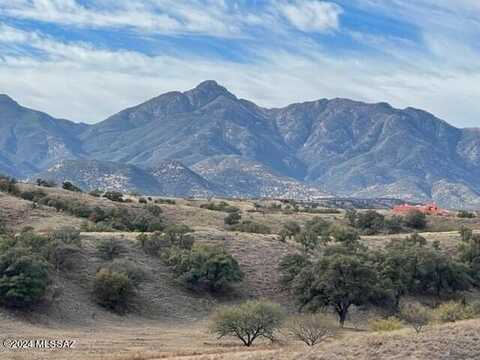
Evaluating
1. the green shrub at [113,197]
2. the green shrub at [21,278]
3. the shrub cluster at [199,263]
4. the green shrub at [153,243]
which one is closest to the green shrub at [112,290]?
the green shrub at [21,278]

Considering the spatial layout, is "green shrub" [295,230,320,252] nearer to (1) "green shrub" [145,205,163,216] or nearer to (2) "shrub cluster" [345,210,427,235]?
(1) "green shrub" [145,205,163,216]

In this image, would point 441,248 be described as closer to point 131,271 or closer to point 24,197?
point 131,271

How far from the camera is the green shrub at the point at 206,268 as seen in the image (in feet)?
218

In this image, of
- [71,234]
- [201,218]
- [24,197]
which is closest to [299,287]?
[71,234]

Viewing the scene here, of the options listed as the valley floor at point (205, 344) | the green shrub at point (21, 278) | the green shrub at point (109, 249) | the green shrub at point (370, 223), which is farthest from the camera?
the green shrub at point (370, 223)

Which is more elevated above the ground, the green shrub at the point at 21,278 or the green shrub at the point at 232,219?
the green shrub at the point at 232,219

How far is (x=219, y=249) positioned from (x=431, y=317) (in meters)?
24.0

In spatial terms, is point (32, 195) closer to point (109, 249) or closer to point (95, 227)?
point (95, 227)

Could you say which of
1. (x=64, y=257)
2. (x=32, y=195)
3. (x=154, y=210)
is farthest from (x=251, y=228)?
(x=64, y=257)

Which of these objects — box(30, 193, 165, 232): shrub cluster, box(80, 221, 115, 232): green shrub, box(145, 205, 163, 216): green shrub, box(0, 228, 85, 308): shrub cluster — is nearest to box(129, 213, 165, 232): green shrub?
box(30, 193, 165, 232): shrub cluster

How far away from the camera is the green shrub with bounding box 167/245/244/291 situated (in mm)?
66375

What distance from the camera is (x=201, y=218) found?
10531 centimetres

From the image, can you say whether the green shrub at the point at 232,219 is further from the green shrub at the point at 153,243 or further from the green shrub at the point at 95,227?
the green shrub at the point at 153,243

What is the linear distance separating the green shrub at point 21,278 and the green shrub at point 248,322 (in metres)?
14.1
